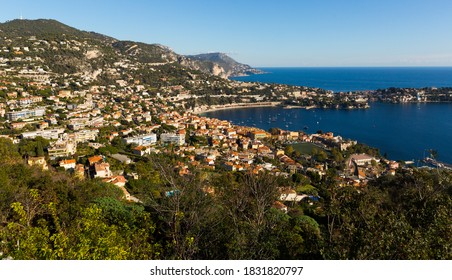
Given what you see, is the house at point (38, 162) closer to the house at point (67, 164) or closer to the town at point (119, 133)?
the town at point (119, 133)

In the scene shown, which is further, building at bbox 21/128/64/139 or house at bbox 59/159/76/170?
building at bbox 21/128/64/139

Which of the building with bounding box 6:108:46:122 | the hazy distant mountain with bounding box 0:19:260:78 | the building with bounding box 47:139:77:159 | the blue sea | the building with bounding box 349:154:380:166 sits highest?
the hazy distant mountain with bounding box 0:19:260:78

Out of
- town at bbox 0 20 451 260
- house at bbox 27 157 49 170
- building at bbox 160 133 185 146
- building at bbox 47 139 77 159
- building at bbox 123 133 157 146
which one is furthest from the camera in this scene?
building at bbox 160 133 185 146

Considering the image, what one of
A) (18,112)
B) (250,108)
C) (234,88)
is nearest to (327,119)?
(250,108)

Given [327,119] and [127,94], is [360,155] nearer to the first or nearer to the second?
[327,119]

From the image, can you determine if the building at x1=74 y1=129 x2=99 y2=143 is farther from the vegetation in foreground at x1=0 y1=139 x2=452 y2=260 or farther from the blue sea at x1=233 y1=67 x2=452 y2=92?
the blue sea at x1=233 y1=67 x2=452 y2=92

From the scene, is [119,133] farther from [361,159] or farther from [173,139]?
[361,159]

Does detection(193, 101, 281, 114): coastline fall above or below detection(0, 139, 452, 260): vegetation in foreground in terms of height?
below

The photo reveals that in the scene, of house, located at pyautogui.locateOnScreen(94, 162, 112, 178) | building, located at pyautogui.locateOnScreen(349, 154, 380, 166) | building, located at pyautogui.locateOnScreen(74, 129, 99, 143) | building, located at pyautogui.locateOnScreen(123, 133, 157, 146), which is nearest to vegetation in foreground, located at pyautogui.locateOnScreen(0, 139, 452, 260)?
house, located at pyautogui.locateOnScreen(94, 162, 112, 178)
